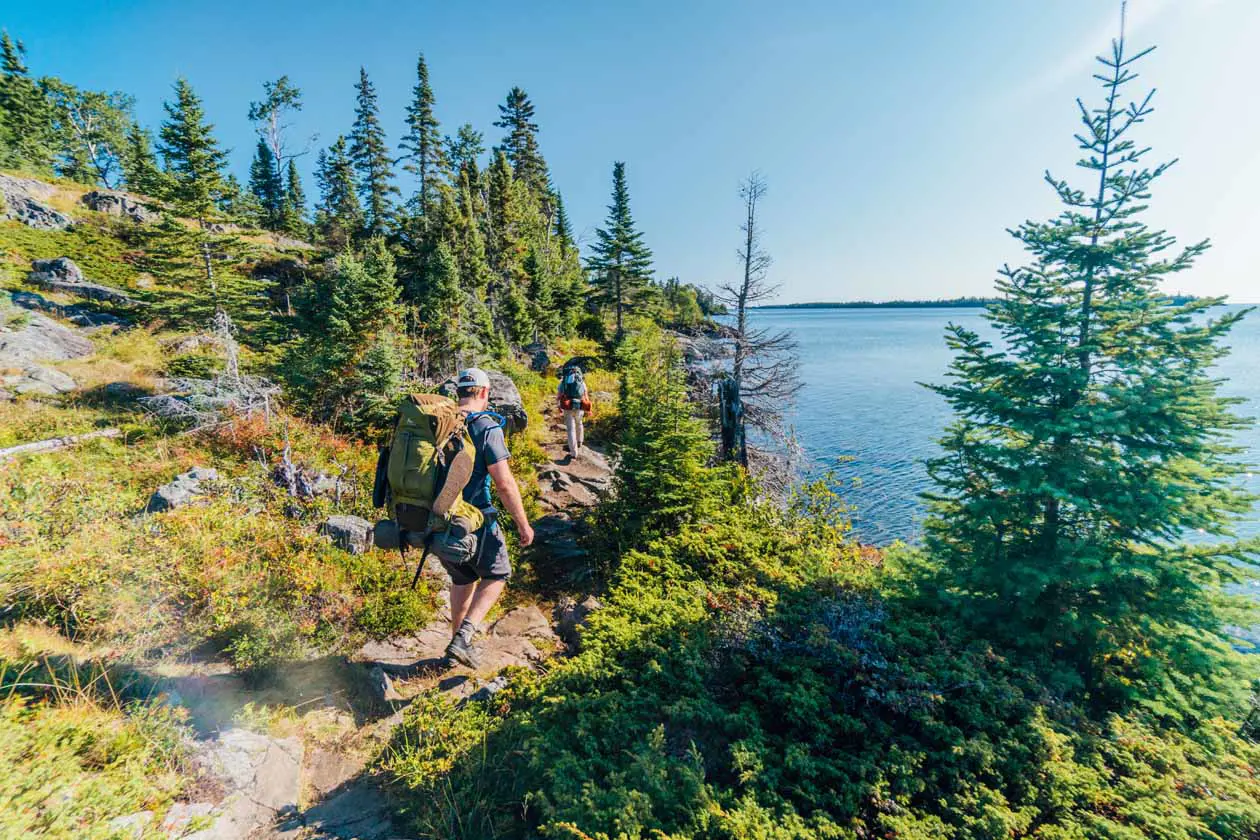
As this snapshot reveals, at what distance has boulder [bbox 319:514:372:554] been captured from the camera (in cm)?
595

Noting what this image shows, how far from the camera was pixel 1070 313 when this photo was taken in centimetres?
485

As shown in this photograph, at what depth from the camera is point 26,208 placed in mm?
30016

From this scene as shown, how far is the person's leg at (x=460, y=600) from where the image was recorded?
15.6 feet

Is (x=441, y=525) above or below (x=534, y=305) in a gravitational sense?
below

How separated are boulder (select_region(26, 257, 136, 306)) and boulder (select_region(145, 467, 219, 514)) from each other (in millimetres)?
22385

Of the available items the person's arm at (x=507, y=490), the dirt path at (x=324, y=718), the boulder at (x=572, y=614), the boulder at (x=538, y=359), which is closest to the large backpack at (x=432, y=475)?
the person's arm at (x=507, y=490)

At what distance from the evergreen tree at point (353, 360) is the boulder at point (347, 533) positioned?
5.50 m

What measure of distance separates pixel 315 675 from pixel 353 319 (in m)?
10.7

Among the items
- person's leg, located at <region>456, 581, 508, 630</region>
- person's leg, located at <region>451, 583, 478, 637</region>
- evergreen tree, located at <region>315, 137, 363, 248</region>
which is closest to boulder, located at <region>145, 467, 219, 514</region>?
person's leg, located at <region>451, 583, 478, 637</region>

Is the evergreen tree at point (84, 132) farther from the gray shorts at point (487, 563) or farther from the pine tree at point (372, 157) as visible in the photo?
the gray shorts at point (487, 563)

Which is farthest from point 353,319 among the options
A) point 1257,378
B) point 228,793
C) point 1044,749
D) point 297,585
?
point 1257,378

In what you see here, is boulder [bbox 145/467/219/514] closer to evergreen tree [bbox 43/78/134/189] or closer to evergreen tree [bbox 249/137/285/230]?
evergreen tree [bbox 249/137/285/230]

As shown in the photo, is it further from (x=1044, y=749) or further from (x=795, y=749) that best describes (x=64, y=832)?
(x=1044, y=749)

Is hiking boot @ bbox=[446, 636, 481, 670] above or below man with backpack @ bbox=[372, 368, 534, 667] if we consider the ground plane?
below
